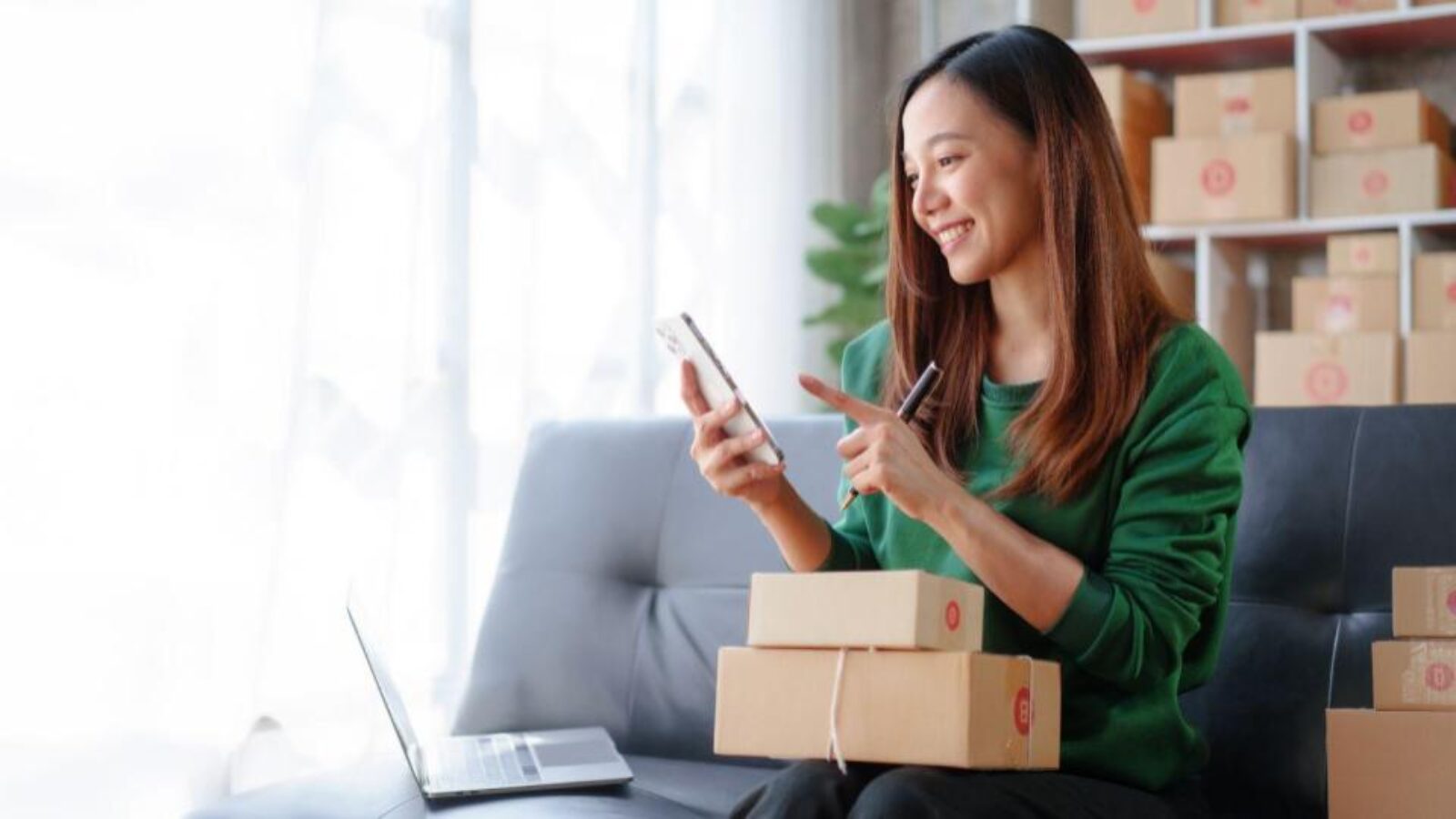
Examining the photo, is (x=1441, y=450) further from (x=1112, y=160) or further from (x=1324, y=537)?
(x=1112, y=160)

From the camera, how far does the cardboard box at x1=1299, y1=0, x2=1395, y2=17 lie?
151 inches

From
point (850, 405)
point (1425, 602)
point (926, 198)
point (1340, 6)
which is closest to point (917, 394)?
point (850, 405)

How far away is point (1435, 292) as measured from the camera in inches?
144

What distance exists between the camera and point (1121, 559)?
159 cm

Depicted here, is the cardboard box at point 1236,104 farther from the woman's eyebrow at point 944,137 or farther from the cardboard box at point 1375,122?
the woman's eyebrow at point 944,137

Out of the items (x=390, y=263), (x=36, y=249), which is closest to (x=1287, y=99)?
(x=390, y=263)

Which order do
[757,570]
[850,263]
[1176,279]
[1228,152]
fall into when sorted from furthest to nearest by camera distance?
[850,263]
[1176,279]
[1228,152]
[757,570]

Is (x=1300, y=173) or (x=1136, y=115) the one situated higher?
(x=1136, y=115)

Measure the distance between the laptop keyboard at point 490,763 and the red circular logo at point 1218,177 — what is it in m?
2.45

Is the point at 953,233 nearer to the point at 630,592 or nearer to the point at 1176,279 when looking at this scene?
the point at 630,592

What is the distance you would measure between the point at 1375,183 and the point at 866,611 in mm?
2789

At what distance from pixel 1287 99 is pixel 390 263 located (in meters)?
2.12

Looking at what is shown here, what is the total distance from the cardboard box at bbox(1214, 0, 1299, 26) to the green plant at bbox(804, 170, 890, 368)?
906 mm

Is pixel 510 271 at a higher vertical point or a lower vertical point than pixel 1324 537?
higher
